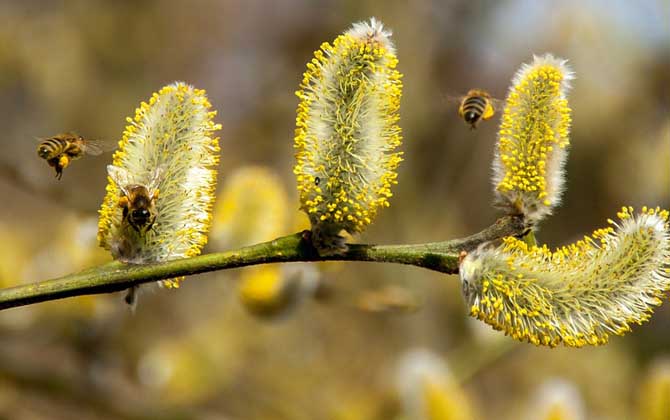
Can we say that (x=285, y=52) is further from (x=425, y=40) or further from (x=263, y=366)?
(x=263, y=366)

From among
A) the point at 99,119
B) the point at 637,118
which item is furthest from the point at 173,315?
the point at 637,118

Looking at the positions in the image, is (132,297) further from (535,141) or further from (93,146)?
(535,141)

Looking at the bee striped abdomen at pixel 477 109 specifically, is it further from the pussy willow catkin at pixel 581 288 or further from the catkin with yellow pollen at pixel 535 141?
the pussy willow catkin at pixel 581 288

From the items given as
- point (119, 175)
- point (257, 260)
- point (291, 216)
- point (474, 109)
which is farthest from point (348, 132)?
point (291, 216)

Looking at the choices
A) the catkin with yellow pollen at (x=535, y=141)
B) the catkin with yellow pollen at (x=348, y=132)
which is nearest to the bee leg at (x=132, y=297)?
the catkin with yellow pollen at (x=348, y=132)

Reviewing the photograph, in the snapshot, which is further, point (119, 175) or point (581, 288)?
point (119, 175)

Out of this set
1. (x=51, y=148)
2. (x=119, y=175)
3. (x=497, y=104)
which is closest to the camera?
(x=119, y=175)
